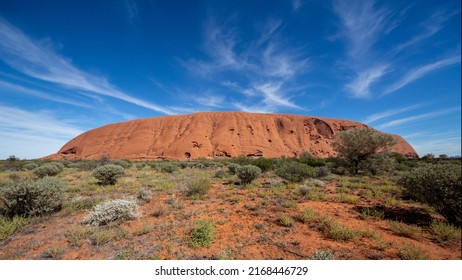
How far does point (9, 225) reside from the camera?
5191mm

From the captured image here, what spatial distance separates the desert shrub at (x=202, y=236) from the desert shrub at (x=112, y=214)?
7.34 ft

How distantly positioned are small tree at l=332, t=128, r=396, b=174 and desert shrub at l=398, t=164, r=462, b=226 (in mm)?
11071

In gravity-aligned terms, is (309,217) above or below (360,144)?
below

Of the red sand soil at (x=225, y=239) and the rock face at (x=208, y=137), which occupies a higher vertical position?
the rock face at (x=208, y=137)

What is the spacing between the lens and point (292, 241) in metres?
4.57

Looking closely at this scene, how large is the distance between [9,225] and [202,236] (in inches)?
192

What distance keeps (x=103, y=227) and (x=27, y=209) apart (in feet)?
9.74

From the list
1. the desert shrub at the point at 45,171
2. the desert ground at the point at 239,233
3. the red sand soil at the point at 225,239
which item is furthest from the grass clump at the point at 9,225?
the desert shrub at the point at 45,171

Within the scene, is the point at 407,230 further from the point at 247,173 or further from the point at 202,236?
the point at 247,173

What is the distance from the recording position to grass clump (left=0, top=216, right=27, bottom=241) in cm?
501

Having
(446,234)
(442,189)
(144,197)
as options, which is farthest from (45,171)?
(442,189)

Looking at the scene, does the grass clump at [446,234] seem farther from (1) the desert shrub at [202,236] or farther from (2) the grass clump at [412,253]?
(1) the desert shrub at [202,236]

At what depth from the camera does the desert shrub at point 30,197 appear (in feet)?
20.0
